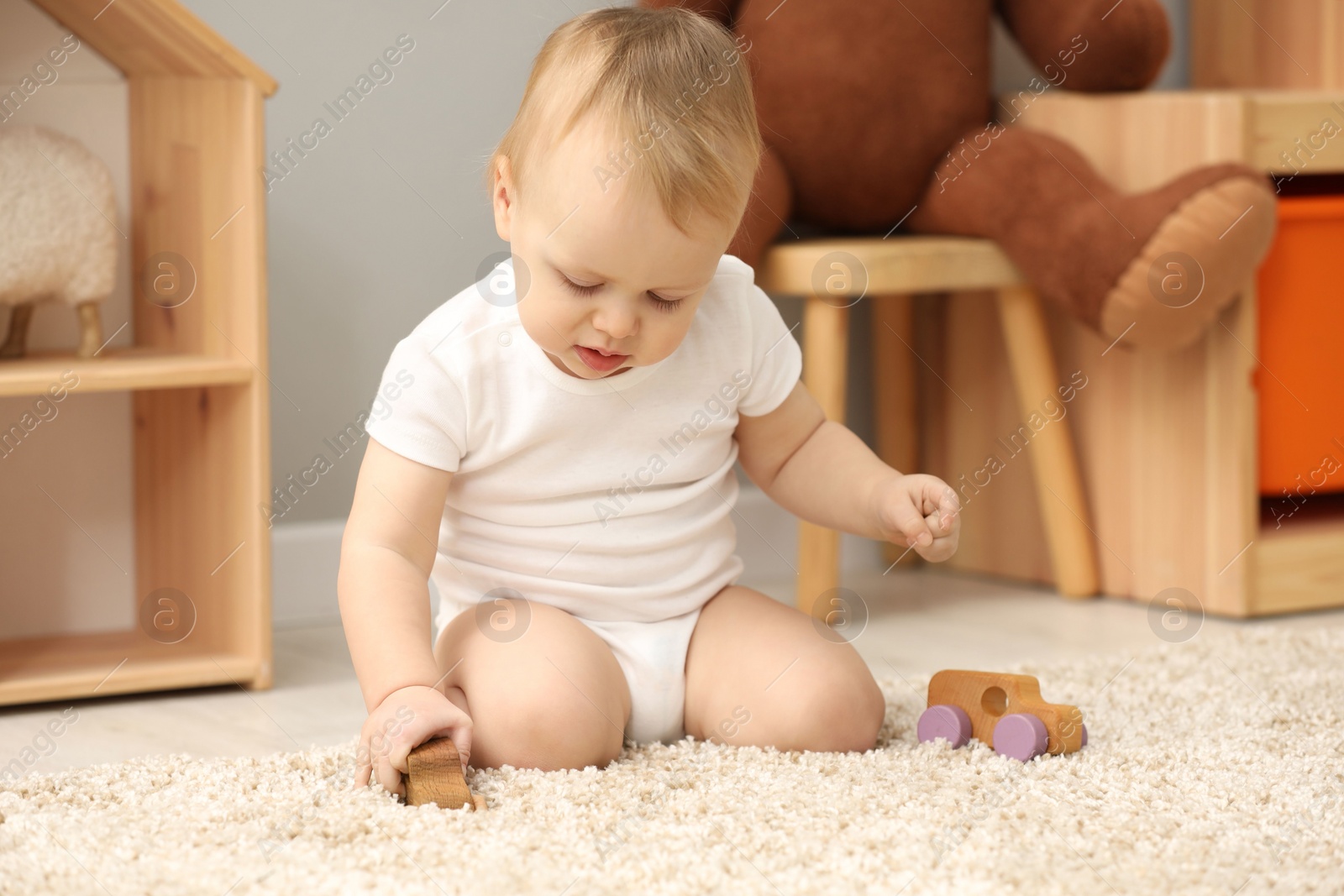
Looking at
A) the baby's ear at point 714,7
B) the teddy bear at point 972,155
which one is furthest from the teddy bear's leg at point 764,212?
the baby's ear at point 714,7

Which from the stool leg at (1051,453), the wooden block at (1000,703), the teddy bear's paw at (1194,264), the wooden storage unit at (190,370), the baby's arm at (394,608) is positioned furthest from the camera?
the stool leg at (1051,453)

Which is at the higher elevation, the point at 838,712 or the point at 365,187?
the point at 365,187

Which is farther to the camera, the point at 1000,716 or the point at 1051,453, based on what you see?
the point at 1051,453

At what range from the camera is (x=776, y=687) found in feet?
2.81

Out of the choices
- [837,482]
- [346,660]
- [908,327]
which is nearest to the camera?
[837,482]

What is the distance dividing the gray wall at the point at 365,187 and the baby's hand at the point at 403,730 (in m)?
0.62

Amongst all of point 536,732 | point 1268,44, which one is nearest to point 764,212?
point 536,732

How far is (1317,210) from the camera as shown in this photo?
52.1 inches

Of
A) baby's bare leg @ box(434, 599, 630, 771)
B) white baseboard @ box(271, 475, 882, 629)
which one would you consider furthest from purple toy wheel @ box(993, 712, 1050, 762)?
white baseboard @ box(271, 475, 882, 629)

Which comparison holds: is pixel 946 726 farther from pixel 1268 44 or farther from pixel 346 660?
pixel 1268 44

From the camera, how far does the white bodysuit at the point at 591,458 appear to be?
2.77 feet

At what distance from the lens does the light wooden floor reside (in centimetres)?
95

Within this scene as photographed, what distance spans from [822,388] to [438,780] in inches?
26.0

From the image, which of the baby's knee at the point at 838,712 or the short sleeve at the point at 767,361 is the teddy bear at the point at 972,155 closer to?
the short sleeve at the point at 767,361
